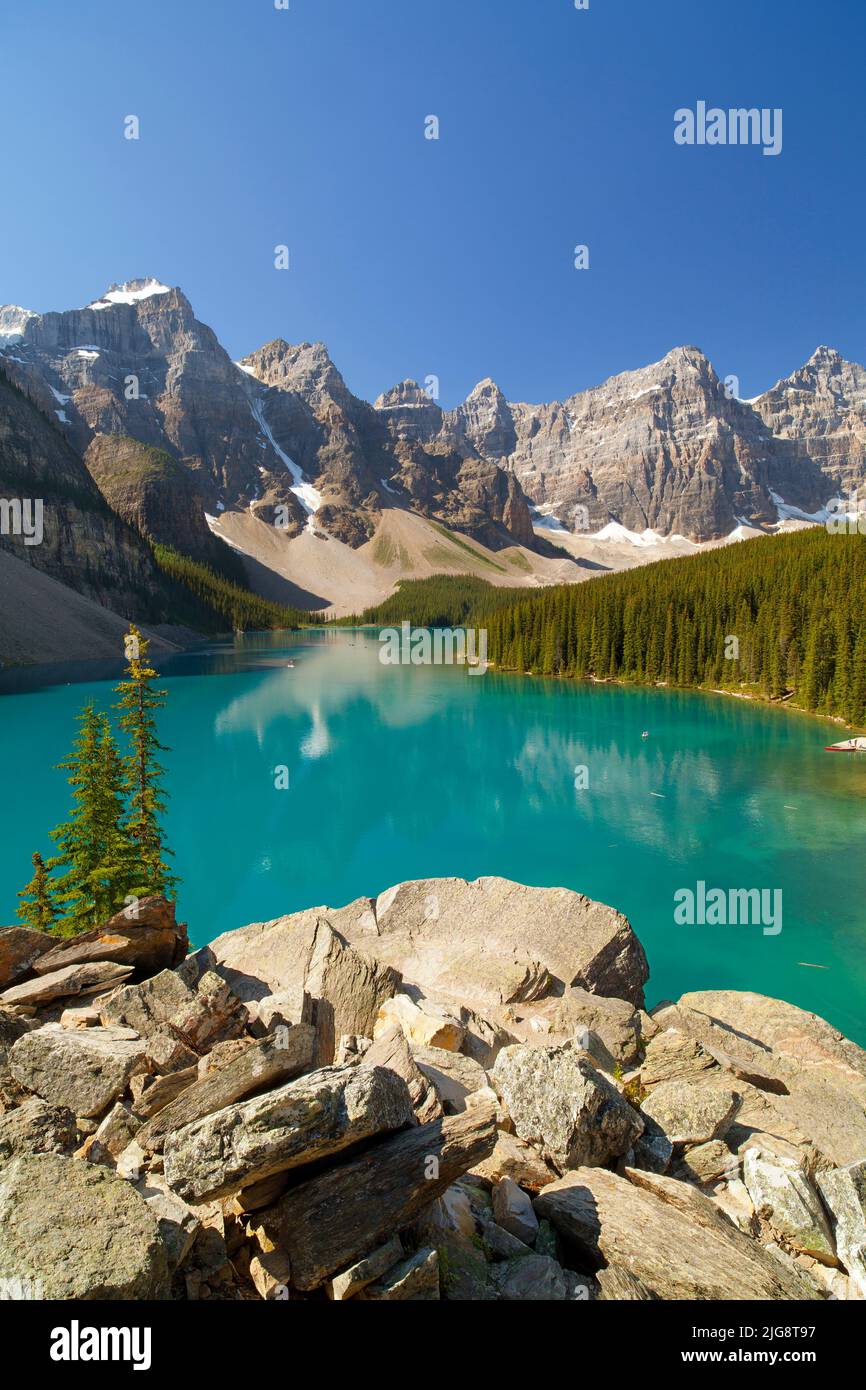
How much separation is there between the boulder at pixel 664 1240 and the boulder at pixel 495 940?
6772 millimetres

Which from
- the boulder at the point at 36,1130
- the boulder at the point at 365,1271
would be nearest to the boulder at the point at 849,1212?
the boulder at the point at 365,1271

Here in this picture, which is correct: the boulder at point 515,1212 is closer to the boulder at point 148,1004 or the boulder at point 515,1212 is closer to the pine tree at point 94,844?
the boulder at point 148,1004

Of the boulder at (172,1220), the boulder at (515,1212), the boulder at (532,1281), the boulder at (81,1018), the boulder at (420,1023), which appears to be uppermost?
the boulder at (172,1220)

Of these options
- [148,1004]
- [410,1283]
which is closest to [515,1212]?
[410,1283]

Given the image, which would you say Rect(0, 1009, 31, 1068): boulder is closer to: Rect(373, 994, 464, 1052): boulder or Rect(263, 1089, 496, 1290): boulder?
Rect(373, 994, 464, 1052): boulder

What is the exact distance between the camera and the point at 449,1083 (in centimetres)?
779

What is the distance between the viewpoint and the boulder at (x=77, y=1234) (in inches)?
161

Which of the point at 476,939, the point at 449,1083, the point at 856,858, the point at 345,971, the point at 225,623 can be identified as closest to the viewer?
the point at 449,1083

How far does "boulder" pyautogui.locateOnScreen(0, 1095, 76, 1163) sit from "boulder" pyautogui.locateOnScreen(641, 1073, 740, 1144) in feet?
21.9

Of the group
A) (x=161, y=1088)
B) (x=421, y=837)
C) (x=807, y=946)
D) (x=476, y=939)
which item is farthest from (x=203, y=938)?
(x=807, y=946)

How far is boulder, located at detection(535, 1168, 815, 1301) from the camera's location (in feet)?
17.0
